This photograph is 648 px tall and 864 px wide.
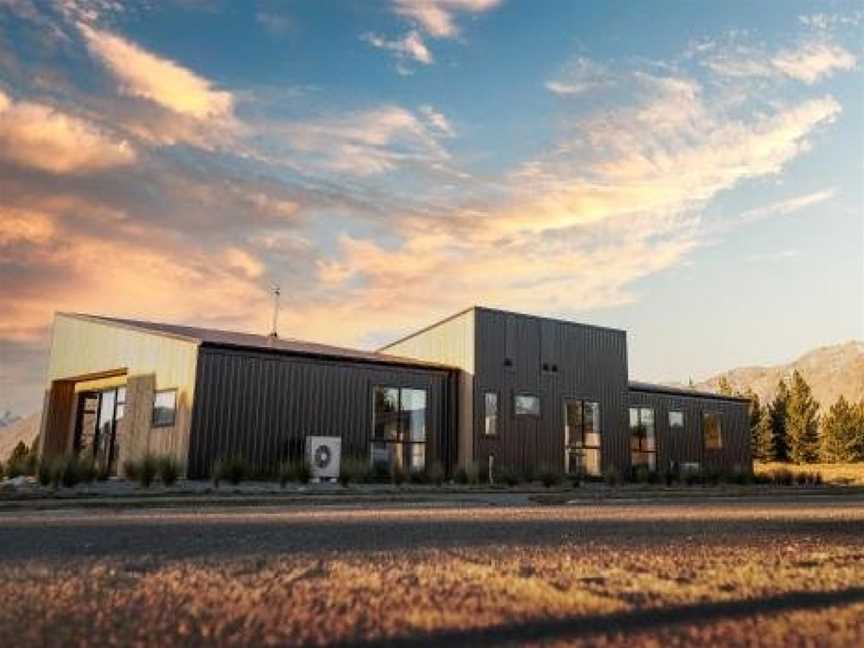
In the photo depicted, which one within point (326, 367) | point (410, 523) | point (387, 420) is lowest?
point (410, 523)

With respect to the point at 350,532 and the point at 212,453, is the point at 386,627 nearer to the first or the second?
the point at 350,532

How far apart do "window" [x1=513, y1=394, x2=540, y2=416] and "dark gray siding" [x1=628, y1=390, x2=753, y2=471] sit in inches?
203

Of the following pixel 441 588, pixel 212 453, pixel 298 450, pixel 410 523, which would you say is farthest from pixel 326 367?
pixel 441 588

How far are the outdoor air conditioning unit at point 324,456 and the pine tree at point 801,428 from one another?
152 ft

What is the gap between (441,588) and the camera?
8.82ft

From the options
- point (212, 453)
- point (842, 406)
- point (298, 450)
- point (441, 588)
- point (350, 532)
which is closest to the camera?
point (441, 588)

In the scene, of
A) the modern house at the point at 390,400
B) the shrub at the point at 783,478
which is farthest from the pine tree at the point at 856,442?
the shrub at the point at 783,478

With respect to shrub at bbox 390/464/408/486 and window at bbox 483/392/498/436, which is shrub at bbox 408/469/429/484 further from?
window at bbox 483/392/498/436

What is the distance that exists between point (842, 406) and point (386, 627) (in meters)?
63.5

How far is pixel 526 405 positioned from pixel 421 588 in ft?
78.8

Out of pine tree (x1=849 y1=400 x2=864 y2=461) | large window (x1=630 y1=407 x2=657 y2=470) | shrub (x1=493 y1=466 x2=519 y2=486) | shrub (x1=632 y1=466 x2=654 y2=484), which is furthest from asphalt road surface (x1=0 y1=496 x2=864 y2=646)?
pine tree (x1=849 y1=400 x2=864 y2=461)

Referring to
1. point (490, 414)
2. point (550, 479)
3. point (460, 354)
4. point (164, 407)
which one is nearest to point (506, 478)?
point (550, 479)

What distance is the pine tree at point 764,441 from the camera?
55906mm

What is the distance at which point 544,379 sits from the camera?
26.8m
